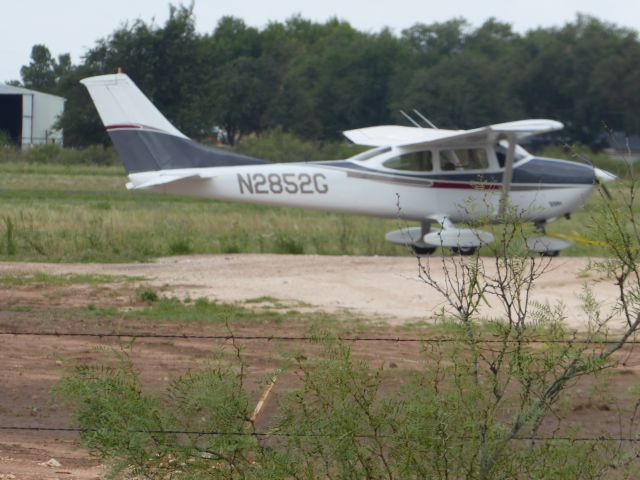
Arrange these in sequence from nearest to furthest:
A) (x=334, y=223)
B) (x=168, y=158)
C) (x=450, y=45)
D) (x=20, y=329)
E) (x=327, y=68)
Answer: (x=20, y=329) → (x=168, y=158) → (x=334, y=223) → (x=327, y=68) → (x=450, y=45)

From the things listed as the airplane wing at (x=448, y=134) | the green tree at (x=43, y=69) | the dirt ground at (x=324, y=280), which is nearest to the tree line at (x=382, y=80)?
the green tree at (x=43, y=69)

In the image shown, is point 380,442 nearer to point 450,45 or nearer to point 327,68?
point 327,68

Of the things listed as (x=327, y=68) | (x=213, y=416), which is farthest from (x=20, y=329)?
(x=327, y=68)

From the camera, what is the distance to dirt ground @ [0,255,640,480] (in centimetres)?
894

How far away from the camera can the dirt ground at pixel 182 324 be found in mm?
8938

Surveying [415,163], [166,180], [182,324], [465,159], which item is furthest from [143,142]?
[182,324]

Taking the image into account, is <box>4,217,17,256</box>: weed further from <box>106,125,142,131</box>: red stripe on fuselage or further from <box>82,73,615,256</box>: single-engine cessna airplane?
<box>106,125,142,131</box>: red stripe on fuselage

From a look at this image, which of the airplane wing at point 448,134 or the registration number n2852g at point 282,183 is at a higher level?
the airplane wing at point 448,134

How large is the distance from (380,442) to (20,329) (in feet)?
25.8

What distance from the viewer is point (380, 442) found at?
5.92 m

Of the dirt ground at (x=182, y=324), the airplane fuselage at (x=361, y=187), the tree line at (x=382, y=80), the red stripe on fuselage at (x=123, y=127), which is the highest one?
the tree line at (x=382, y=80)

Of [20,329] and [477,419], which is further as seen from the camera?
[20,329]

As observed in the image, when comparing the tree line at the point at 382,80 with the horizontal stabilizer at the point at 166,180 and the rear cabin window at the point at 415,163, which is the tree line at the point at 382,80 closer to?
the rear cabin window at the point at 415,163

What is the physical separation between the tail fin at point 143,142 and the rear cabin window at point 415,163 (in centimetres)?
226
